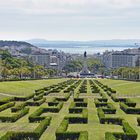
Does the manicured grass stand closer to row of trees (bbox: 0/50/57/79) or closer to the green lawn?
the green lawn

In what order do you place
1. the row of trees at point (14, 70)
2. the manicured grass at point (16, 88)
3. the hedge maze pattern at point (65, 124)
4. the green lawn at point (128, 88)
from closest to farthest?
the hedge maze pattern at point (65, 124) → the manicured grass at point (16, 88) → the green lawn at point (128, 88) → the row of trees at point (14, 70)

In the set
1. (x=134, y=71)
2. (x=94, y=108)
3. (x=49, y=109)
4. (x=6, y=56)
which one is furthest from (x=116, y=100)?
(x=6, y=56)

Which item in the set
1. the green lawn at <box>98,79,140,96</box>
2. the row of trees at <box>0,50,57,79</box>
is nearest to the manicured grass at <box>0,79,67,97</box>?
the green lawn at <box>98,79,140,96</box>

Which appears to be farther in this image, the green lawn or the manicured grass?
the green lawn

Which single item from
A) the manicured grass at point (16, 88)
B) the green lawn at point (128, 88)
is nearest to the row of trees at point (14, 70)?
the manicured grass at point (16, 88)

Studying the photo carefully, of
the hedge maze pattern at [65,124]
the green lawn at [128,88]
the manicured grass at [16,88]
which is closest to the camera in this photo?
the hedge maze pattern at [65,124]

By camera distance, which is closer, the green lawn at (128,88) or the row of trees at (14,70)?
the green lawn at (128,88)

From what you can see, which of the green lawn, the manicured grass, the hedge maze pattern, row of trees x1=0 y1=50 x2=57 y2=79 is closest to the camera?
the hedge maze pattern

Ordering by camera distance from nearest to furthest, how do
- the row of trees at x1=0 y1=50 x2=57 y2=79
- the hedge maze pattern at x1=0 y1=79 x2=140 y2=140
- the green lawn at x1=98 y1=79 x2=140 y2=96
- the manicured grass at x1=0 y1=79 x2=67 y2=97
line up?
the hedge maze pattern at x1=0 y1=79 x2=140 y2=140
the manicured grass at x1=0 y1=79 x2=67 y2=97
the green lawn at x1=98 y1=79 x2=140 y2=96
the row of trees at x1=0 y1=50 x2=57 y2=79

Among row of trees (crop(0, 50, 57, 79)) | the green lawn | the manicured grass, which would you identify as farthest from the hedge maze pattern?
row of trees (crop(0, 50, 57, 79))

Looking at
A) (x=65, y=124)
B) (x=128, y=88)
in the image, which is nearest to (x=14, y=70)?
(x=128, y=88)

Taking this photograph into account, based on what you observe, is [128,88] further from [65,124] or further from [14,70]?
[14,70]

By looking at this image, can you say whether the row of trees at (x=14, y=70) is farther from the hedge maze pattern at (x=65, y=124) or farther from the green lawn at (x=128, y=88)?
the hedge maze pattern at (x=65, y=124)

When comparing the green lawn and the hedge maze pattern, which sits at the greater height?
the hedge maze pattern
